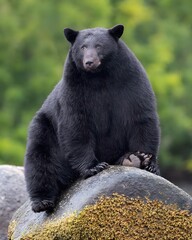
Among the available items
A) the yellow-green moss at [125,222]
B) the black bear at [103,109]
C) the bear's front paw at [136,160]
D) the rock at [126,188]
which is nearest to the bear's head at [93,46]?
the black bear at [103,109]

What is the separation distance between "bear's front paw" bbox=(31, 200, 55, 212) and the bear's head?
4.89 feet

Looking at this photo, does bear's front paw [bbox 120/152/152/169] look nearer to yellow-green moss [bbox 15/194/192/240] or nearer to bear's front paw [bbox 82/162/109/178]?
bear's front paw [bbox 82/162/109/178]

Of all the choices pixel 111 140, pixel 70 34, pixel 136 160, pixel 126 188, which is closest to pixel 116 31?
pixel 70 34

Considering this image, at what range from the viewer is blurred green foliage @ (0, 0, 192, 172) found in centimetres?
3212

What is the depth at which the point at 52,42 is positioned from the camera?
3497 centimetres

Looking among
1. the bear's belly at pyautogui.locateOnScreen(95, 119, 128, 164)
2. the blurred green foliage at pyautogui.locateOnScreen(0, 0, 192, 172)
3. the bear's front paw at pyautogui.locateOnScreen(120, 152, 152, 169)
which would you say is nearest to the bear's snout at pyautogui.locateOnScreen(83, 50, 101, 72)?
the bear's belly at pyautogui.locateOnScreen(95, 119, 128, 164)

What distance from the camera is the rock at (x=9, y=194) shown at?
12.0 m

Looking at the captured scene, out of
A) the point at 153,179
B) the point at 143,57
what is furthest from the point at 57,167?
the point at 143,57

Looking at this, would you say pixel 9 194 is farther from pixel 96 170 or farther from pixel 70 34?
pixel 70 34

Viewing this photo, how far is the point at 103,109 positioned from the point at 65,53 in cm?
2503

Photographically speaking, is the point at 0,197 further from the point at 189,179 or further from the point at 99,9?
the point at 189,179

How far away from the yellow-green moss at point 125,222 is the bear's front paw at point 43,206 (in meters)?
0.55

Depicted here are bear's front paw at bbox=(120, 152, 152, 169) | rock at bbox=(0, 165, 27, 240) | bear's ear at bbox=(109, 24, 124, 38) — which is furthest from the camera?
rock at bbox=(0, 165, 27, 240)

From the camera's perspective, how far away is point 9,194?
12047 mm
